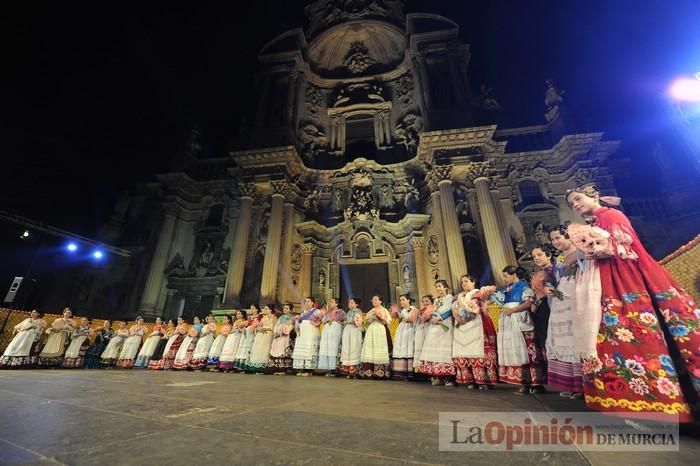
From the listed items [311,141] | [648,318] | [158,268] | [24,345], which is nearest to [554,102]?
[311,141]

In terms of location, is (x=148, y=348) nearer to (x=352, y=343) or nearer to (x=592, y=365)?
(x=352, y=343)

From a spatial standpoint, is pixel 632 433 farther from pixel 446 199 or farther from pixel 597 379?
pixel 446 199

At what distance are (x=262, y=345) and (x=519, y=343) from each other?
577cm

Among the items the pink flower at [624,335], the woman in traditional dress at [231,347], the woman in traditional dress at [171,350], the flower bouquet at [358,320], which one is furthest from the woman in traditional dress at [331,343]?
the woman in traditional dress at [171,350]

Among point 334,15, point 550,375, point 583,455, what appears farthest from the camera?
point 334,15

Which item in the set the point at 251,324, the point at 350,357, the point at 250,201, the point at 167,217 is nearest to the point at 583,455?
the point at 350,357

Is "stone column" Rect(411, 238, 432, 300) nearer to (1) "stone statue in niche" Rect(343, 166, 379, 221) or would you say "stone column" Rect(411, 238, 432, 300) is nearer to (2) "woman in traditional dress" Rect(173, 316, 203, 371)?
(1) "stone statue in niche" Rect(343, 166, 379, 221)

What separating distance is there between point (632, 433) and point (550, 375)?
164cm

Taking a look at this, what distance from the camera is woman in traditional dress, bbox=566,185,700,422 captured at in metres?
1.72

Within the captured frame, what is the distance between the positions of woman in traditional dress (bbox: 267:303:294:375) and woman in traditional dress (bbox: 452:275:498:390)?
13.4 feet

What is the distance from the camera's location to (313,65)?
725 inches

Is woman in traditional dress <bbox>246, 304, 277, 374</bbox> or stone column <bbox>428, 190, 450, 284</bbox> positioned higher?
stone column <bbox>428, 190, 450, 284</bbox>

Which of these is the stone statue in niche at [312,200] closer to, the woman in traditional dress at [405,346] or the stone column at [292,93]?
the stone column at [292,93]

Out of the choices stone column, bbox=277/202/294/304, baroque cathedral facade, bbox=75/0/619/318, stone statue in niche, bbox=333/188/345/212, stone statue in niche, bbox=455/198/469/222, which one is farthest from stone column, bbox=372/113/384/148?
stone column, bbox=277/202/294/304
